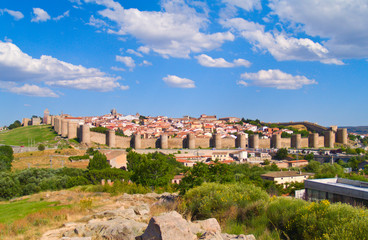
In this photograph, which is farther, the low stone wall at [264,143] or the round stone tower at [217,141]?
the low stone wall at [264,143]

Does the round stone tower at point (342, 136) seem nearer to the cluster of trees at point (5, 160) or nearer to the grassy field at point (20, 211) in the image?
the cluster of trees at point (5, 160)

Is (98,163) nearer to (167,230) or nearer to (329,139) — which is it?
(167,230)

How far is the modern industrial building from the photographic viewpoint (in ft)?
25.6

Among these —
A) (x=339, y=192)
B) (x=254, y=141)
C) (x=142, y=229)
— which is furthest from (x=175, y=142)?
(x=142, y=229)

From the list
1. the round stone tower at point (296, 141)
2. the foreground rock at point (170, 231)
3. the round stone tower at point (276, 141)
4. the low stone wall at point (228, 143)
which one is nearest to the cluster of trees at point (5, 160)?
the foreground rock at point (170, 231)

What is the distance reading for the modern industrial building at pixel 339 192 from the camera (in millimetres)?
7799

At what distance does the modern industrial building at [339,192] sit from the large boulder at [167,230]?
5.19 metres

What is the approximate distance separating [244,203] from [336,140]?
71602 millimetres

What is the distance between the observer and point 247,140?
62844mm

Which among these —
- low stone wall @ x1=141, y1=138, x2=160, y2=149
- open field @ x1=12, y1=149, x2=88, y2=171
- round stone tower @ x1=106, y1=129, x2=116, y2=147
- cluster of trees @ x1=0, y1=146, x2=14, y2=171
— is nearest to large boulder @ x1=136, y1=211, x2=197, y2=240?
cluster of trees @ x1=0, y1=146, x2=14, y2=171

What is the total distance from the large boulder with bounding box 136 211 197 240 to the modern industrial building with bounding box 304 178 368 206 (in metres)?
5.19

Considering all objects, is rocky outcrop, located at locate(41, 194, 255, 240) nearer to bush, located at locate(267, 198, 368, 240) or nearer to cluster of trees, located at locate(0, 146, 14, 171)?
bush, located at locate(267, 198, 368, 240)

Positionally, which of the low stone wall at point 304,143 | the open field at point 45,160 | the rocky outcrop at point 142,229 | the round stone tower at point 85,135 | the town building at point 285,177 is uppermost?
the round stone tower at point 85,135

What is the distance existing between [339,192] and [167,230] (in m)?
6.60
